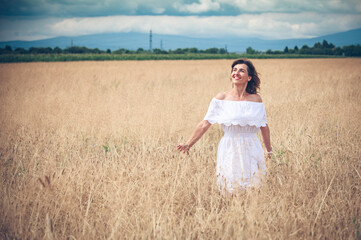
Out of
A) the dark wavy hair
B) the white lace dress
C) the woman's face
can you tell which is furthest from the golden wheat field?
the woman's face

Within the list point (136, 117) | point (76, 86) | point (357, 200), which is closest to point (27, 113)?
point (136, 117)

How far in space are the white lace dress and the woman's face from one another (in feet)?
0.74

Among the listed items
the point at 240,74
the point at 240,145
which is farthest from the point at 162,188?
the point at 240,74

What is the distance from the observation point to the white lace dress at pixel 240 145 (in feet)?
7.90

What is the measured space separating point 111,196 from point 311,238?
1.68 meters

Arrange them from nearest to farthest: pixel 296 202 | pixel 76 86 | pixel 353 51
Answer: pixel 296 202, pixel 76 86, pixel 353 51

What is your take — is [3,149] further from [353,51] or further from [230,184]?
[353,51]

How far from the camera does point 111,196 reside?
230 centimetres

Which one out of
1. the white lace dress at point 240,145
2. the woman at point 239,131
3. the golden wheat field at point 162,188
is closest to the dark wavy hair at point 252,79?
the woman at point 239,131

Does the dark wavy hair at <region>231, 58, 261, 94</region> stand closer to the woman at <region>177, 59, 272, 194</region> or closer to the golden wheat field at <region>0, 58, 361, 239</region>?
the woman at <region>177, 59, 272, 194</region>

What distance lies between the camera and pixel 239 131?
2.48 metres

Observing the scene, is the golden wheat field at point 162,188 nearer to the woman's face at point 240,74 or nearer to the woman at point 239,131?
the woman at point 239,131

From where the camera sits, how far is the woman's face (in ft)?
8.25

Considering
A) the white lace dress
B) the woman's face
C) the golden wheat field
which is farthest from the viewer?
the woman's face
